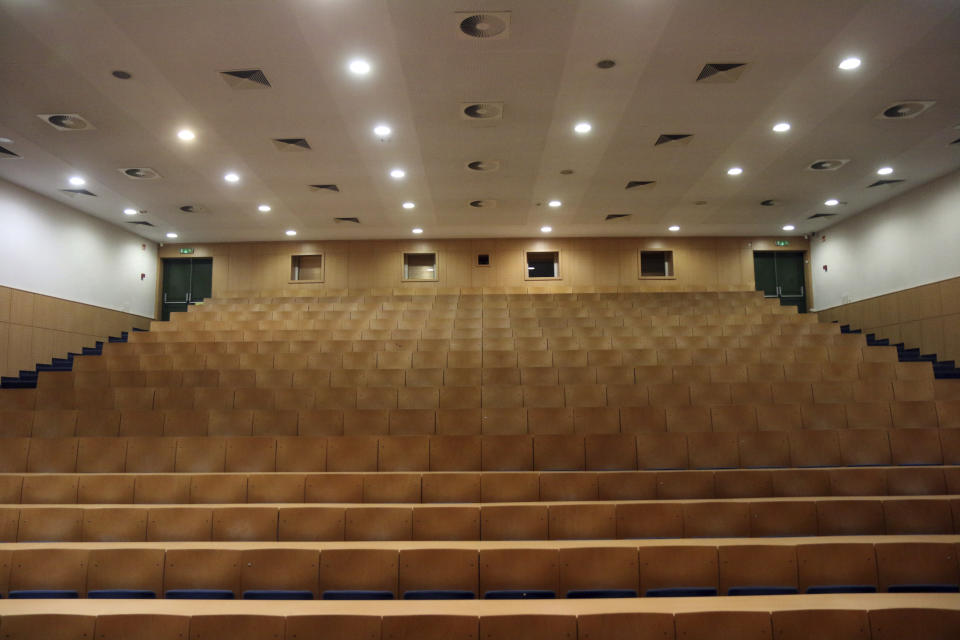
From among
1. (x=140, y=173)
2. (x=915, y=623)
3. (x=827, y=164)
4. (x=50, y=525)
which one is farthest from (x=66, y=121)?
(x=827, y=164)

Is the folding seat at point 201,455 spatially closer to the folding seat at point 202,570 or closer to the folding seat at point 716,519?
the folding seat at point 202,570

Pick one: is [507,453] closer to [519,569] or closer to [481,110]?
[519,569]

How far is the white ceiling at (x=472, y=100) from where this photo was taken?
3191mm

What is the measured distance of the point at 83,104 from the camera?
402 cm

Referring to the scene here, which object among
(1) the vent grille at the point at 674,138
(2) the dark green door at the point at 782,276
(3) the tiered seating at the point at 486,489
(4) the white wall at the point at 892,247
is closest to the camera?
(3) the tiered seating at the point at 486,489

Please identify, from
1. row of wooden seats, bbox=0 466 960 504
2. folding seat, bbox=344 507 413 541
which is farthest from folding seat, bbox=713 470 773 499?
folding seat, bbox=344 507 413 541

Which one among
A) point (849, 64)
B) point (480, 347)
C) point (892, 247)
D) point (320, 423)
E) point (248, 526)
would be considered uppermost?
point (849, 64)

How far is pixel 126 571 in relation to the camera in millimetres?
2242

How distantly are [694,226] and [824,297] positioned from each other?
5.60 feet

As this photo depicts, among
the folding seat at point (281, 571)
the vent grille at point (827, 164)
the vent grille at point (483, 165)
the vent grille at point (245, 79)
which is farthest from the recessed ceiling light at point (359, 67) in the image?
the vent grille at point (827, 164)

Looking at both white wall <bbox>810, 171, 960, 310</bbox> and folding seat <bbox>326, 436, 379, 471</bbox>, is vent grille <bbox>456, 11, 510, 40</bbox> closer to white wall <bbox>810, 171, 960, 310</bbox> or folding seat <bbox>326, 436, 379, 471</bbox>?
folding seat <bbox>326, 436, 379, 471</bbox>

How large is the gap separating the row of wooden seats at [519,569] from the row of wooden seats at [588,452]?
865 mm

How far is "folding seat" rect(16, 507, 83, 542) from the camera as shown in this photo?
8.47ft

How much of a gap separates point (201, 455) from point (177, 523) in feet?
2.03
